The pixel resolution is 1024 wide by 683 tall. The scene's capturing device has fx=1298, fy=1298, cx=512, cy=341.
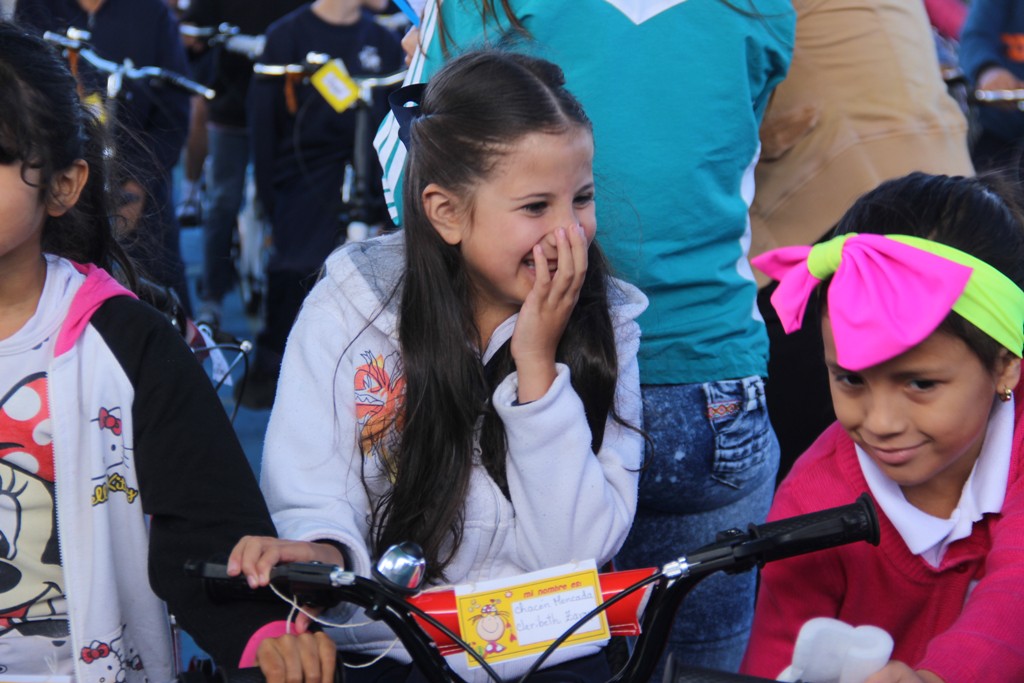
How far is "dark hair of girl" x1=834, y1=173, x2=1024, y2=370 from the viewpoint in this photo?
7.12ft

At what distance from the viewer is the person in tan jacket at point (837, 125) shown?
300 centimetres

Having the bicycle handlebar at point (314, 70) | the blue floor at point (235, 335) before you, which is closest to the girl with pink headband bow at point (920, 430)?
the blue floor at point (235, 335)

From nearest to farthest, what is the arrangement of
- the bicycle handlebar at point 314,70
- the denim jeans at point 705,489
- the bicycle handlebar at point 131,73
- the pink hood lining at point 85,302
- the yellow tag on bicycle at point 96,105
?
the pink hood lining at point 85,302 < the yellow tag on bicycle at point 96,105 < the denim jeans at point 705,489 < the bicycle handlebar at point 131,73 < the bicycle handlebar at point 314,70

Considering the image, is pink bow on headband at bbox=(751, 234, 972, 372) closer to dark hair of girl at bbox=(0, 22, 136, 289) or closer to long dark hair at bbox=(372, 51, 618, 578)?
long dark hair at bbox=(372, 51, 618, 578)

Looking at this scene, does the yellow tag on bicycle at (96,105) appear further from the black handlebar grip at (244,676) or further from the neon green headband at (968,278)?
the neon green headband at (968,278)

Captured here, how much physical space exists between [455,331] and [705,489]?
2.16 ft

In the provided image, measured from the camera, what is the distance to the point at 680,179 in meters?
2.48

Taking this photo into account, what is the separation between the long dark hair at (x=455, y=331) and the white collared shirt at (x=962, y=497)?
0.51 m

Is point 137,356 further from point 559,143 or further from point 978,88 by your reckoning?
point 978,88

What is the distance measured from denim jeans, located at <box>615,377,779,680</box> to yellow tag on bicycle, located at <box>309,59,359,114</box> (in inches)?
186

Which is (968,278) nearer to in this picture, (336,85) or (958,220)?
(958,220)

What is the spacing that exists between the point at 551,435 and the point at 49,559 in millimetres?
861

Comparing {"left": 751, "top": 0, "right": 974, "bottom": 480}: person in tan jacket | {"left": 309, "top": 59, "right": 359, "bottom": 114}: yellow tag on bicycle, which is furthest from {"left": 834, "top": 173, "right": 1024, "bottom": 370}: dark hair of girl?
{"left": 309, "top": 59, "right": 359, "bottom": 114}: yellow tag on bicycle

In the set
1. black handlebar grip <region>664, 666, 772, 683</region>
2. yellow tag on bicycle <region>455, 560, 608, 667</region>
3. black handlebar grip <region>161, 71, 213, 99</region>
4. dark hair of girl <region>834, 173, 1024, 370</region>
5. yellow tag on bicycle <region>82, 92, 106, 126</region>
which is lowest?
black handlebar grip <region>161, 71, 213, 99</region>
